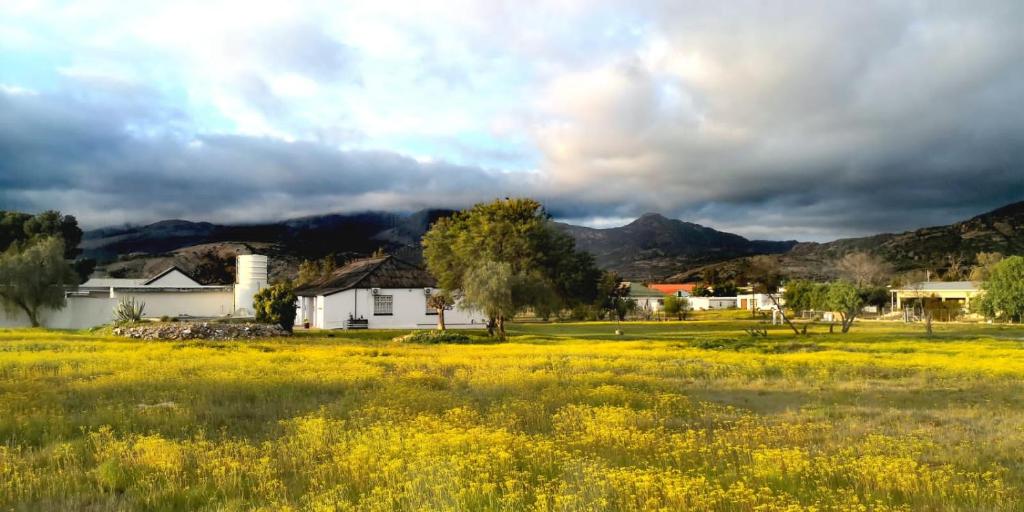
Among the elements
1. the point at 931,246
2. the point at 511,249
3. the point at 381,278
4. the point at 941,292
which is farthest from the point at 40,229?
the point at 931,246

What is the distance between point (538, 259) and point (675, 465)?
38.1 m

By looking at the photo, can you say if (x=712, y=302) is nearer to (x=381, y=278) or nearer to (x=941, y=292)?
(x=941, y=292)

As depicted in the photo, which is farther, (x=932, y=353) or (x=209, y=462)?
(x=932, y=353)

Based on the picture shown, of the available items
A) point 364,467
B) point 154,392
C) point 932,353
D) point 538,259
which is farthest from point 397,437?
point 538,259

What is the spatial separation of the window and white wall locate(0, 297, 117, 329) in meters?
20.3

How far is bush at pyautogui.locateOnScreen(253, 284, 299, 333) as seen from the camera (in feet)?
141

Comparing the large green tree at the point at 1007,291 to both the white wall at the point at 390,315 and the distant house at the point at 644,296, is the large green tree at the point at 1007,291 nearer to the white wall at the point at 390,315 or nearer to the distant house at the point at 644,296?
the white wall at the point at 390,315

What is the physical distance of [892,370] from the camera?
22.8m

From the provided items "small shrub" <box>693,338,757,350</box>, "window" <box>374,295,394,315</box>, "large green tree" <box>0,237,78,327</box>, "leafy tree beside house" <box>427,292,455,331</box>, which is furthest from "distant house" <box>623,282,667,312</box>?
"large green tree" <box>0,237,78,327</box>

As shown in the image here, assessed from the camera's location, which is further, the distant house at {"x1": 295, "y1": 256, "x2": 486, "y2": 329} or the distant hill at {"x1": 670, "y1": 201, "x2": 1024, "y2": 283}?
→ the distant hill at {"x1": 670, "y1": 201, "x2": 1024, "y2": 283}

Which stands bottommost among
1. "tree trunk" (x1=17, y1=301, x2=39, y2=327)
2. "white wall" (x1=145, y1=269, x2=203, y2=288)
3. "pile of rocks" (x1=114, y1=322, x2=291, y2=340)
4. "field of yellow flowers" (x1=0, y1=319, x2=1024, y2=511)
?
"field of yellow flowers" (x1=0, y1=319, x2=1024, y2=511)

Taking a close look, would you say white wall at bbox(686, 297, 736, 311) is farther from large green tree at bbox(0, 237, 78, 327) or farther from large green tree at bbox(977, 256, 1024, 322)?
large green tree at bbox(0, 237, 78, 327)

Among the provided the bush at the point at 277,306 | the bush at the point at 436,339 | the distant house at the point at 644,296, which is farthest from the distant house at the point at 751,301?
the bush at the point at 277,306

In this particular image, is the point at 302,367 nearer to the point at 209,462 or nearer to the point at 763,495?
the point at 209,462
